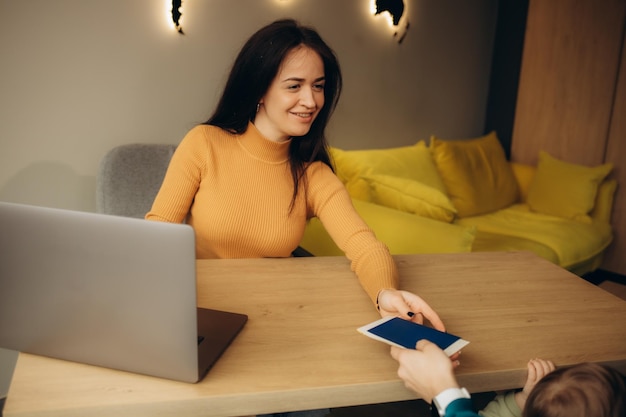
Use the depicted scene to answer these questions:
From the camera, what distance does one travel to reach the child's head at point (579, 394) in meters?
0.91

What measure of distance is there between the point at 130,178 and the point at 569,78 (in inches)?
115

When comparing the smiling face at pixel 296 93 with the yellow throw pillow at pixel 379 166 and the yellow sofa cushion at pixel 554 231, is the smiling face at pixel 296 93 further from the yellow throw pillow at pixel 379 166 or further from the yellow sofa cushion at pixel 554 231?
the yellow sofa cushion at pixel 554 231

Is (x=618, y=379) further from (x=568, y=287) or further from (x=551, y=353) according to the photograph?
(x=568, y=287)

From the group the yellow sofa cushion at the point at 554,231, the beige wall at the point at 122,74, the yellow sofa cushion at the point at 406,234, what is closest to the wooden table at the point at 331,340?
the yellow sofa cushion at the point at 406,234

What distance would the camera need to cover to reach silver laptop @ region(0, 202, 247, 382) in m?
0.77

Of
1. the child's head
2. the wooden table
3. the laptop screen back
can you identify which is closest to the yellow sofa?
the wooden table

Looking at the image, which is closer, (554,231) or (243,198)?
(243,198)

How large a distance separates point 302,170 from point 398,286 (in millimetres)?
536

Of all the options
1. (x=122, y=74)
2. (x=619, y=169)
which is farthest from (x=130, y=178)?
(x=619, y=169)

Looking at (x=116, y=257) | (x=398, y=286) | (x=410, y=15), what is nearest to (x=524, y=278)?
(x=398, y=286)

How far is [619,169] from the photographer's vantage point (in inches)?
136

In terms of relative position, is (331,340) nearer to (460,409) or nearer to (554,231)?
(460,409)

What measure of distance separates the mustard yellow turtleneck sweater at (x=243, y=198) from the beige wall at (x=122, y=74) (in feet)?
3.28

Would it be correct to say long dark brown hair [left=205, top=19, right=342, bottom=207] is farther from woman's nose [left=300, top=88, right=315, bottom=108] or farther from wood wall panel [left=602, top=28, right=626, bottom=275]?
wood wall panel [left=602, top=28, right=626, bottom=275]
